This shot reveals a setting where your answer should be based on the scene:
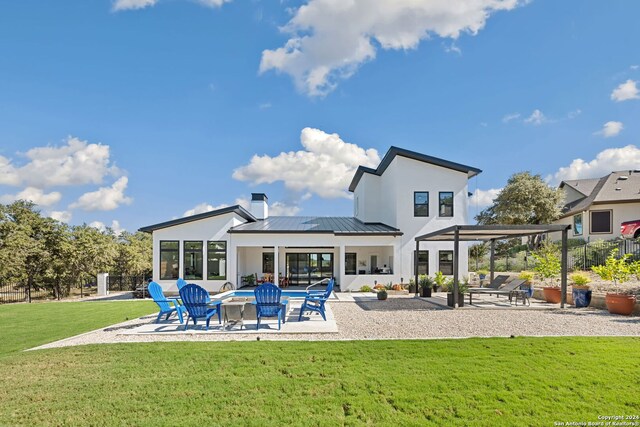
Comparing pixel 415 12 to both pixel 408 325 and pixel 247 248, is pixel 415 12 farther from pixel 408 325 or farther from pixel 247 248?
pixel 247 248

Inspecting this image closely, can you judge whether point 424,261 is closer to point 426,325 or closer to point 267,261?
point 267,261

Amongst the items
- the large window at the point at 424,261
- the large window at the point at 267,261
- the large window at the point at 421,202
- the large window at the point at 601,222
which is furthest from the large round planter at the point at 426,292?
the large window at the point at 601,222

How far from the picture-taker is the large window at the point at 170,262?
18000 millimetres

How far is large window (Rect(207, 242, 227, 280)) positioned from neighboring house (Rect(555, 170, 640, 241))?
25.0 meters

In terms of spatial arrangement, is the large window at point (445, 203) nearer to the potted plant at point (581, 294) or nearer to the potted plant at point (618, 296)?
the potted plant at point (581, 294)

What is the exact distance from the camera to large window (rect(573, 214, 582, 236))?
87.9 ft

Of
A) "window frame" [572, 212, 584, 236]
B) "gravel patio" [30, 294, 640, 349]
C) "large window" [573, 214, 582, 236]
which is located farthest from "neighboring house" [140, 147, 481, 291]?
"large window" [573, 214, 582, 236]

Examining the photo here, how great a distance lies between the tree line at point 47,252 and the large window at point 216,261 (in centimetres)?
935

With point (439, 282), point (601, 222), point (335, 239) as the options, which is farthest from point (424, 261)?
point (601, 222)

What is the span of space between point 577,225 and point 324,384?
30310 mm

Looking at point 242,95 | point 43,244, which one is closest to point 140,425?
point 242,95

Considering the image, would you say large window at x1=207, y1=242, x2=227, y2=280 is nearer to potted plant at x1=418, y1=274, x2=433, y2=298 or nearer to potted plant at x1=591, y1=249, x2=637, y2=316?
potted plant at x1=418, y1=274, x2=433, y2=298

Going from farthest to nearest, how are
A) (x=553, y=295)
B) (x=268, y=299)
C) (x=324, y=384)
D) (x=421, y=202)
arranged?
1. (x=421, y=202)
2. (x=553, y=295)
3. (x=268, y=299)
4. (x=324, y=384)

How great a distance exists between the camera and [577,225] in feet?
89.7
